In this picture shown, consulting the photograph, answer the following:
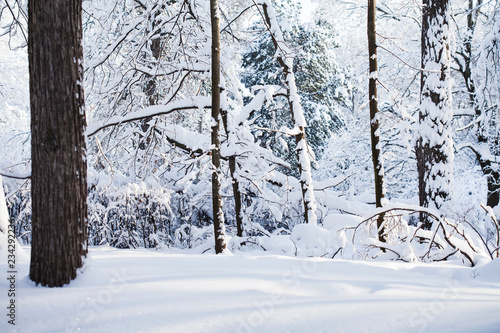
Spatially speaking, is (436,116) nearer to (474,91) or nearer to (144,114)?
(144,114)

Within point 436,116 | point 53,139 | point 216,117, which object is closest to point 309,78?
point 436,116

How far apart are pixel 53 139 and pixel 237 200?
16.5ft

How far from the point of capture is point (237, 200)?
7406 millimetres

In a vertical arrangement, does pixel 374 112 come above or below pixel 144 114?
below

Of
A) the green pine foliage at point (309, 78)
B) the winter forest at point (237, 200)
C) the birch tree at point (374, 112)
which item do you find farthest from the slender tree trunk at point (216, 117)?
the green pine foliage at point (309, 78)

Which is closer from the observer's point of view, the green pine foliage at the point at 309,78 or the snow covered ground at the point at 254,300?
the snow covered ground at the point at 254,300

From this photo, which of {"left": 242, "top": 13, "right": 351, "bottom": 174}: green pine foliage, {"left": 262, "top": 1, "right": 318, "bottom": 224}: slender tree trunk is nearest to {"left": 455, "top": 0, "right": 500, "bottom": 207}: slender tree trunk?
{"left": 242, "top": 13, "right": 351, "bottom": 174}: green pine foliage

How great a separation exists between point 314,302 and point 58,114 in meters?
2.27

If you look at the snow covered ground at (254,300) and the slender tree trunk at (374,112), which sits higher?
the slender tree trunk at (374,112)

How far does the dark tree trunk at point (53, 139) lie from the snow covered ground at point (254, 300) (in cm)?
22

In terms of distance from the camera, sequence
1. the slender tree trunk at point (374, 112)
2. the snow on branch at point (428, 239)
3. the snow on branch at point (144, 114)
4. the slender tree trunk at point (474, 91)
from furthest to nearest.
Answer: the slender tree trunk at point (474, 91) < the snow on branch at point (144, 114) < the slender tree trunk at point (374, 112) < the snow on branch at point (428, 239)

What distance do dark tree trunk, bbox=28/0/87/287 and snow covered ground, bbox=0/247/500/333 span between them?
0.22m

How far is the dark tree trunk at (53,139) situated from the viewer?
262 centimetres

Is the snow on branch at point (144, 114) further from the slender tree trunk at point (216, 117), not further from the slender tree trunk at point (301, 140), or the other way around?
the slender tree trunk at point (301, 140)
